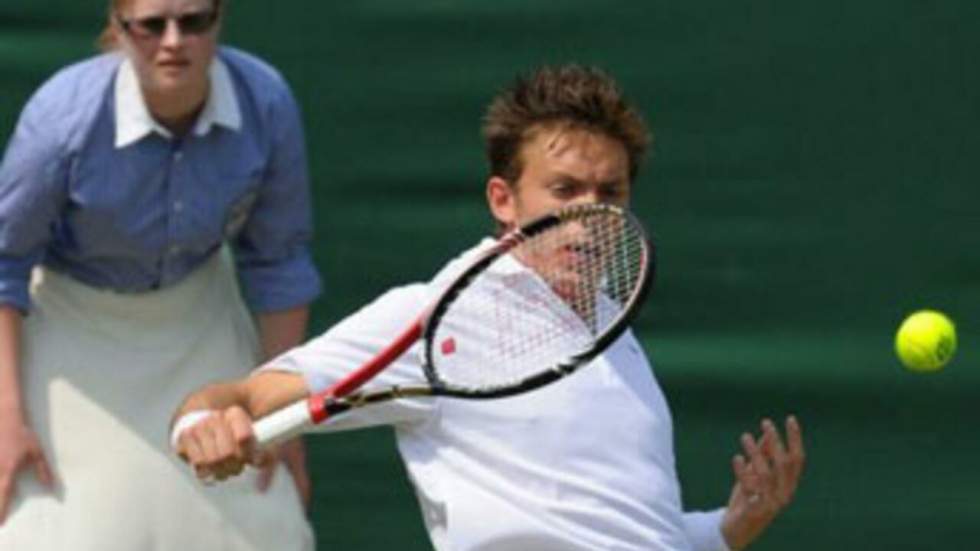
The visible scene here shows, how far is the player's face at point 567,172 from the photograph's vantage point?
4785 millimetres

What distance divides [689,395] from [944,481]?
0.51 m

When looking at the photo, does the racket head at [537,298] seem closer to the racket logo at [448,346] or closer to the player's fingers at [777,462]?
the racket logo at [448,346]

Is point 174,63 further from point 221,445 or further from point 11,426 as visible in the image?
point 221,445

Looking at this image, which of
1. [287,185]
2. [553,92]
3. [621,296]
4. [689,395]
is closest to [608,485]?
[621,296]

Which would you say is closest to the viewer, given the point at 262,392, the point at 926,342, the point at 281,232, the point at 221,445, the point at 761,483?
the point at 221,445

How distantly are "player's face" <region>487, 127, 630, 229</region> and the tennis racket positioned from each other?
0.36ft

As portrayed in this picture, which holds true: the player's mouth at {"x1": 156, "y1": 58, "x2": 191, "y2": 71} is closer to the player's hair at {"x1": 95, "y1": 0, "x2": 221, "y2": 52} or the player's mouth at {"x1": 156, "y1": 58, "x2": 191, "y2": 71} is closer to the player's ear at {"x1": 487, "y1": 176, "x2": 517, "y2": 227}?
the player's hair at {"x1": 95, "y1": 0, "x2": 221, "y2": 52}

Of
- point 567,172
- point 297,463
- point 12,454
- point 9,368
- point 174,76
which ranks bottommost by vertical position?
point 297,463

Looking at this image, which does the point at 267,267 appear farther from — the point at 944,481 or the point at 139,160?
the point at 944,481

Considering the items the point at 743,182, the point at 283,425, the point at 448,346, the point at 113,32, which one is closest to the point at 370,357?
the point at 448,346

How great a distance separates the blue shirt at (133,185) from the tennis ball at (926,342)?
3.60 feet

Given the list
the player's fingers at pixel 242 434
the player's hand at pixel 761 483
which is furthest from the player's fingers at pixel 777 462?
the player's fingers at pixel 242 434

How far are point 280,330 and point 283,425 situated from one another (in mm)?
1510

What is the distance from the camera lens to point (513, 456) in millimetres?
4633
